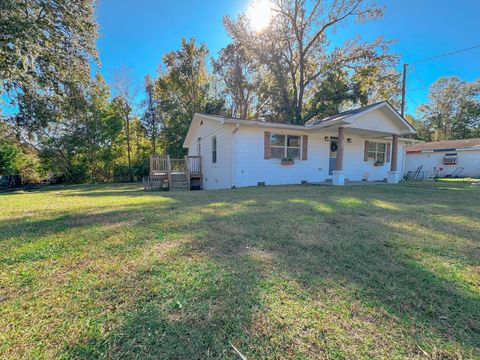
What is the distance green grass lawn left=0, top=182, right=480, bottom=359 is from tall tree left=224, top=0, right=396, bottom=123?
16327 mm

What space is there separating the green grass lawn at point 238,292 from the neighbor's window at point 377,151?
1027 centimetres

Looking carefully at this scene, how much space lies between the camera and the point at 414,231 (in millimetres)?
3258

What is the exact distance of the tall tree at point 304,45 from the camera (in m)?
15.0

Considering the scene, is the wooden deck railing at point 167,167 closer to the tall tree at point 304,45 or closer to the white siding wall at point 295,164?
the white siding wall at point 295,164

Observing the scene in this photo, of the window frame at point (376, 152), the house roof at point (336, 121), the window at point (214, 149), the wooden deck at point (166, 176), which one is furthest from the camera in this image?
the window frame at point (376, 152)

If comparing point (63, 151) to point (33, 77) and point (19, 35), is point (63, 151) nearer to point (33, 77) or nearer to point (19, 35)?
point (33, 77)

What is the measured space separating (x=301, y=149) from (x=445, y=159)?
56.4ft

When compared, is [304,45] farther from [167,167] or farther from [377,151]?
[167,167]

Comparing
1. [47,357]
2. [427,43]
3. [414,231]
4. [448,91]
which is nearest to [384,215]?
[414,231]

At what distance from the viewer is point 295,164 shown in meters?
10.5

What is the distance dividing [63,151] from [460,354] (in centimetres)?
2321

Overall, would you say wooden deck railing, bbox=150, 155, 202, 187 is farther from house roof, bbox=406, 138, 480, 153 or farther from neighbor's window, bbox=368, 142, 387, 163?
house roof, bbox=406, 138, 480, 153

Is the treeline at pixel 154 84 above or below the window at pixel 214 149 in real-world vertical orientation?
above

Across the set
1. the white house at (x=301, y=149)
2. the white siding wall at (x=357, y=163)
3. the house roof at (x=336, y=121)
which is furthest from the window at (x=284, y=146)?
the white siding wall at (x=357, y=163)
